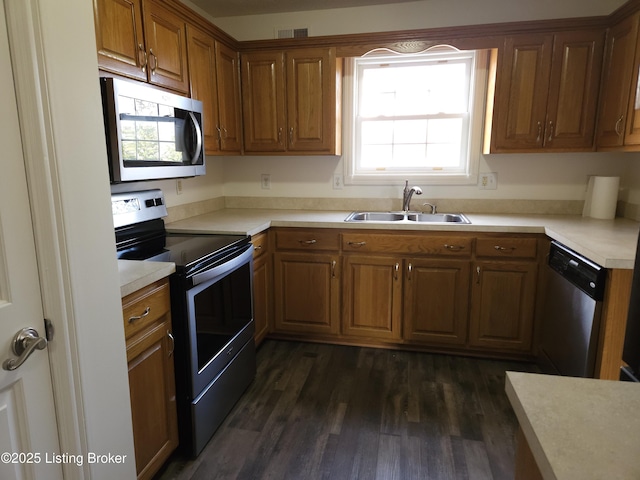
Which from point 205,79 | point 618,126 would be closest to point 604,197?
point 618,126

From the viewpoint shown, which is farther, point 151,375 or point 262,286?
point 262,286

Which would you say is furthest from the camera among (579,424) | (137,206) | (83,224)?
(137,206)

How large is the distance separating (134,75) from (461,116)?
88.8 inches


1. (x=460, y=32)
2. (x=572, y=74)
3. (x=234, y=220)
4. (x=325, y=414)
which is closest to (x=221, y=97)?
(x=234, y=220)

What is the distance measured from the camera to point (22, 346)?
935 millimetres

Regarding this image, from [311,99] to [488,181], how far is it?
144 cm

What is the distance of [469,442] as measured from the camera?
1888 millimetres

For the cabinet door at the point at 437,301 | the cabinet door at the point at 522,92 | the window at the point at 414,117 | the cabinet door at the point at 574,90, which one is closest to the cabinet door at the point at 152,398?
the cabinet door at the point at 437,301

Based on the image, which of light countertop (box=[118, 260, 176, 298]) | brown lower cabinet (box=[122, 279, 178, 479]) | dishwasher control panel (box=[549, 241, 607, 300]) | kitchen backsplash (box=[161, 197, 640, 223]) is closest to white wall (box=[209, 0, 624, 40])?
kitchen backsplash (box=[161, 197, 640, 223])

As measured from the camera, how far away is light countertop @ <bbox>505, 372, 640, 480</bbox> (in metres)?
0.53

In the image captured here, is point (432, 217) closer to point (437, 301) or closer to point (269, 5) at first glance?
point (437, 301)

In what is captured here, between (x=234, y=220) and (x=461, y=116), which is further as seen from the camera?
(x=461, y=116)

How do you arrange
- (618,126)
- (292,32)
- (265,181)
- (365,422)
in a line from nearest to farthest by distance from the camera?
(365,422)
(618,126)
(292,32)
(265,181)

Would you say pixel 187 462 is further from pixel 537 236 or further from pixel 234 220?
pixel 537 236
